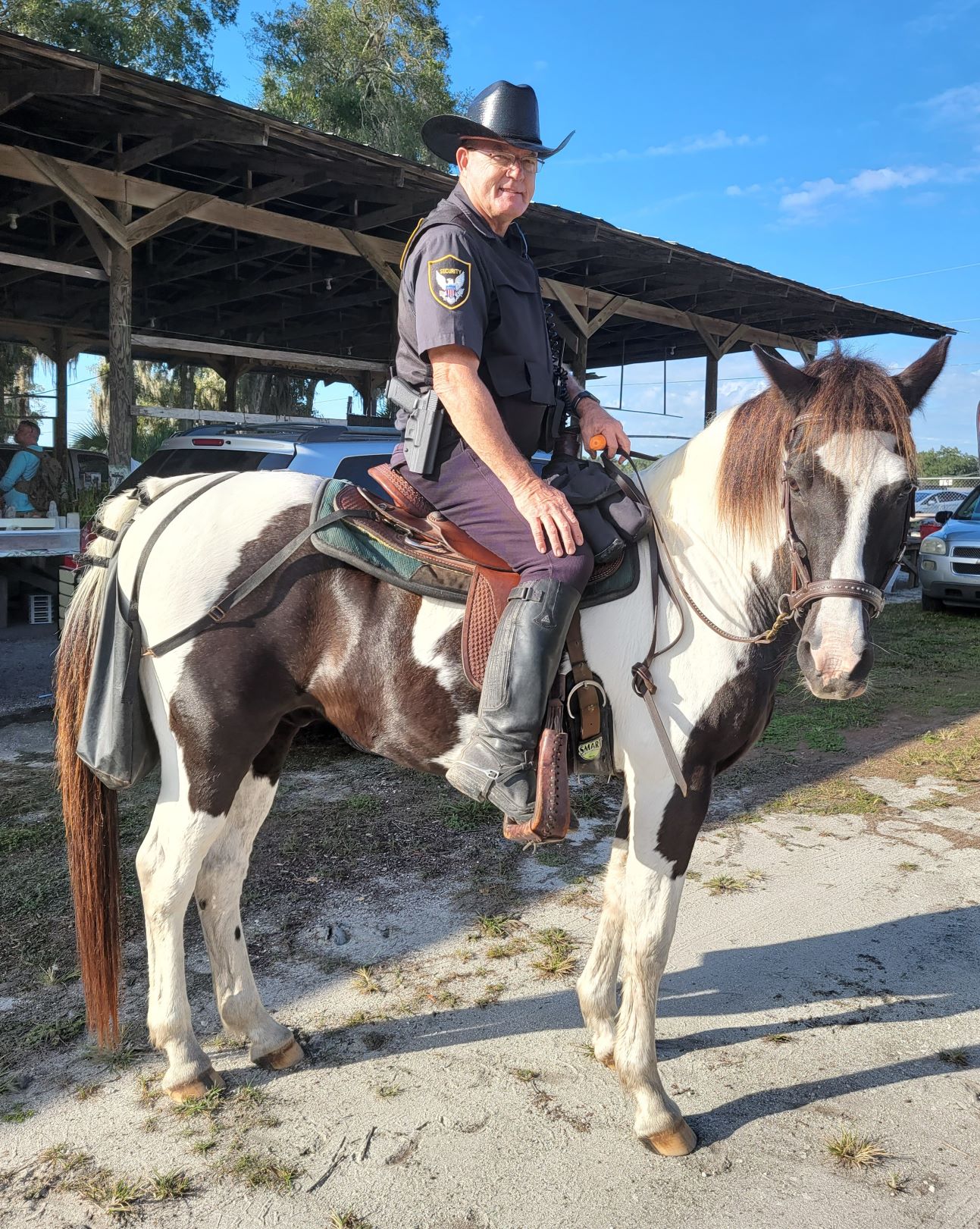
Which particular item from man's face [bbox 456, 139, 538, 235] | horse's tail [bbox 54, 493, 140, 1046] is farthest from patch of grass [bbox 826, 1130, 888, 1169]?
man's face [bbox 456, 139, 538, 235]

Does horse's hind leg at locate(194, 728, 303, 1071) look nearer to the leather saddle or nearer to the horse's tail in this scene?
the horse's tail

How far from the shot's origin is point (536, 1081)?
248 centimetres

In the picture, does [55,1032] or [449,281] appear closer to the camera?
[449,281]

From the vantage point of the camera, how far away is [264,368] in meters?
18.7

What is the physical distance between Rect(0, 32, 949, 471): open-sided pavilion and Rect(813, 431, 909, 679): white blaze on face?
22.6 ft

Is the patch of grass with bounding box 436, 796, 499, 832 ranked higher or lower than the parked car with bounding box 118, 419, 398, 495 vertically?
lower

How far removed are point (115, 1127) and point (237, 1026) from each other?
41 cm

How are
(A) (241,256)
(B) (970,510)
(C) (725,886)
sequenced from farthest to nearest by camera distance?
(B) (970,510)
(A) (241,256)
(C) (725,886)

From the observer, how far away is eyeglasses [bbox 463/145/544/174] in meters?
2.30

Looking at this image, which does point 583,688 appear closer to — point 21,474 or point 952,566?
point 21,474

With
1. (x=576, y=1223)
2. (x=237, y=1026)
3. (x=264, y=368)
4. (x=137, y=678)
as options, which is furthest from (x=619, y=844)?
(x=264, y=368)

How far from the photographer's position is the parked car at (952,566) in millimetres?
11133

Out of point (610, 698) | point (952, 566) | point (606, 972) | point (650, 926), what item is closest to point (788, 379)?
point (610, 698)

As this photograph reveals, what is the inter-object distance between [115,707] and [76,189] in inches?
322
